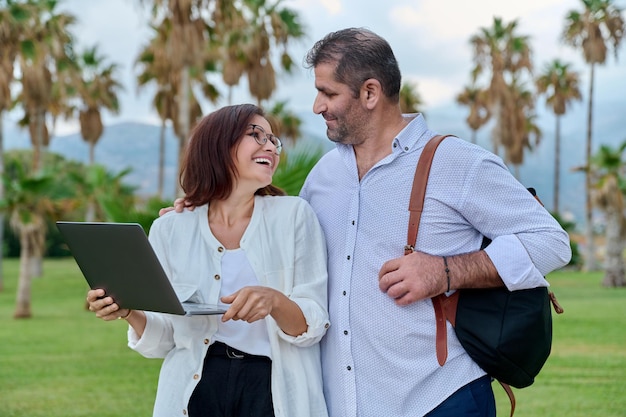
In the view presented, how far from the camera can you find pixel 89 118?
147ft

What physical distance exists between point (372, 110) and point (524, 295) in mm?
714

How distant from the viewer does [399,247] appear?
9.27ft

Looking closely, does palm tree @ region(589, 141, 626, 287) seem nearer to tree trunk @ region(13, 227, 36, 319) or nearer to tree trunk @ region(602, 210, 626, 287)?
tree trunk @ region(602, 210, 626, 287)

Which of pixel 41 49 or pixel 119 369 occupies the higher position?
pixel 41 49

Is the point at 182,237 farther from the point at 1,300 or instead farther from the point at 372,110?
the point at 1,300

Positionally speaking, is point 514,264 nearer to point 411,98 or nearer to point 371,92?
point 371,92

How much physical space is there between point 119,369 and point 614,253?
22.2m

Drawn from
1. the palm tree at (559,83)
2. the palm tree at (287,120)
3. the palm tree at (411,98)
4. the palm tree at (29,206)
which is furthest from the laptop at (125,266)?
the palm tree at (559,83)

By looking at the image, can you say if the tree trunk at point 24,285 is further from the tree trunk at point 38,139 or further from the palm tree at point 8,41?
the tree trunk at point 38,139

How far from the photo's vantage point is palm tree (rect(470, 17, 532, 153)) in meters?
45.2

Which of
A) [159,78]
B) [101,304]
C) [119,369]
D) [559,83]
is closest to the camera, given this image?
[101,304]

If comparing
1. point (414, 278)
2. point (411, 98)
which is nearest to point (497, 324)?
point (414, 278)

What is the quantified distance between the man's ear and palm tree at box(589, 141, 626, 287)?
30993 mm

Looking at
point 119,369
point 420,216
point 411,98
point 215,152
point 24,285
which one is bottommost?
point 24,285
